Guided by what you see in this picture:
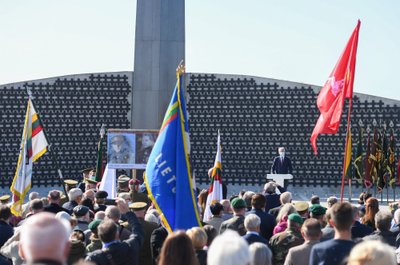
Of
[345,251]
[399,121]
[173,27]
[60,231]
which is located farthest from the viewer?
[399,121]

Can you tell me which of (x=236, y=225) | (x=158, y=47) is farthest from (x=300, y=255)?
(x=158, y=47)

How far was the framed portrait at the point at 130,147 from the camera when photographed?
1680cm

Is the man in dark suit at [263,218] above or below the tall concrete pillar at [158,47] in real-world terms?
below

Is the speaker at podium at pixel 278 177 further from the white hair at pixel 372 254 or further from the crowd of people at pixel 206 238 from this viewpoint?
the white hair at pixel 372 254

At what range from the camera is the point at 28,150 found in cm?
1241

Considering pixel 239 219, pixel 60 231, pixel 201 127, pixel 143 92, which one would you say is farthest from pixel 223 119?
pixel 60 231

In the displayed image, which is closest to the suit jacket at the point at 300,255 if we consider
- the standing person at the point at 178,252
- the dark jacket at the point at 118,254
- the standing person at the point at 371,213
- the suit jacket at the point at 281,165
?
the dark jacket at the point at 118,254

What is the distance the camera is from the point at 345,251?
4.84m

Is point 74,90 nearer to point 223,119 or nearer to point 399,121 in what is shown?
point 223,119

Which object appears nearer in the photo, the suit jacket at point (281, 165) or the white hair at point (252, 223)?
the white hair at point (252, 223)

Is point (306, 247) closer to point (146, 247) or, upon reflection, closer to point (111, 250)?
point (111, 250)

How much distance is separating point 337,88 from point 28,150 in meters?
5.19

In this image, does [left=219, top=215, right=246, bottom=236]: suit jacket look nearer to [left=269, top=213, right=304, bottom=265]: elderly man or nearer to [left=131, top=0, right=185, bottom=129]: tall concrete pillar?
[left=269, top=213, right=304, bottom=265]: elderly man

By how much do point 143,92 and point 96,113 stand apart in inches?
197
